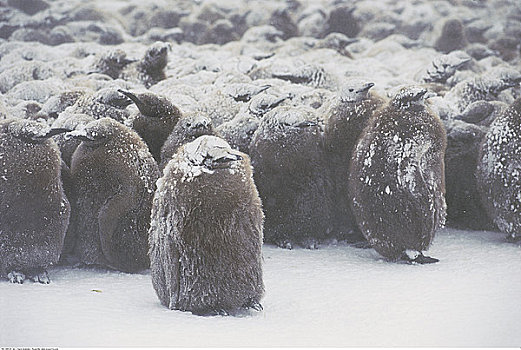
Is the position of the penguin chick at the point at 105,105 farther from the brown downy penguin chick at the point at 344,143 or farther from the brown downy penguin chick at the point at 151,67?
the brown downy penguin chick at the point at 151,67

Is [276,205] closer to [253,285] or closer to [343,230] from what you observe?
[343,230]

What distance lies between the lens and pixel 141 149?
3.29m

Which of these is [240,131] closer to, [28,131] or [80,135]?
[80,135]

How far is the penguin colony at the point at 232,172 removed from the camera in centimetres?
266

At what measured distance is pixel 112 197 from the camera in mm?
3203

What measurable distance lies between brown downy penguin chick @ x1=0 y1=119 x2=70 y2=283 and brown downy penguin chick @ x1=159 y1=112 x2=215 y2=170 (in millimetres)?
594

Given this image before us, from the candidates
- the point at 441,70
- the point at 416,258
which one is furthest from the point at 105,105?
the point at 441,70

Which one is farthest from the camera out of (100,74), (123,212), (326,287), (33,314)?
(100,74)

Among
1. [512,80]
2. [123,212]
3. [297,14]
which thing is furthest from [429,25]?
[123,212]

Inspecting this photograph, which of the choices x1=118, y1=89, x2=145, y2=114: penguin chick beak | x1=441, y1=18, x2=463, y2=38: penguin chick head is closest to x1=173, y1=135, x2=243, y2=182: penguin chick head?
x1=118, y1=89, x2=145, y2=114: penguin chick beak

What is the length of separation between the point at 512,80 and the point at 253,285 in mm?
3385

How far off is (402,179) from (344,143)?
21.1 inches

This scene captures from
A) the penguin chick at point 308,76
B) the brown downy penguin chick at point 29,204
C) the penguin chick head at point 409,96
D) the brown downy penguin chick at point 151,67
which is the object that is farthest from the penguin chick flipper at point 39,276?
the penguin chick at point 308,76

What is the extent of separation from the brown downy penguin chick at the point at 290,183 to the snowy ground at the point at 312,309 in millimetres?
268
